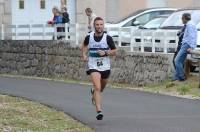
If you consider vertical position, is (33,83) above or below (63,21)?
below

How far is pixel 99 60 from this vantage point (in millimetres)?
13258

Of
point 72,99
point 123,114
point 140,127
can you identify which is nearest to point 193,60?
point 72,99

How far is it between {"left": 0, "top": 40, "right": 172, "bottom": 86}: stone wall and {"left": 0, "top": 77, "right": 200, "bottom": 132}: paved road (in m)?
1.50

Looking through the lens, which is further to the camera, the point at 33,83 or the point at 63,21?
the point at 63,21

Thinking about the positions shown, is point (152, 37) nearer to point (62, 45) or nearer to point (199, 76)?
point (199, 76)

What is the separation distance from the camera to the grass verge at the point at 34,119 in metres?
12.2

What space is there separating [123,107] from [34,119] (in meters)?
2.68

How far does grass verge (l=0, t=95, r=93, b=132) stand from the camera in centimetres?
1222

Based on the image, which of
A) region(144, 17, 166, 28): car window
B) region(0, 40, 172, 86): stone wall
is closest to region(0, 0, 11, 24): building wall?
region(0, 40, 172, 86): stone wall

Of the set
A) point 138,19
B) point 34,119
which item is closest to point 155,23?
point 138,19

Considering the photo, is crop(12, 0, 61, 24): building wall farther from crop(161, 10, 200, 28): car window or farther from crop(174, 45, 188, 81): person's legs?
crop(174, 45, 188, 81): person's legs

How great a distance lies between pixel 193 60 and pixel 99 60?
6.53m

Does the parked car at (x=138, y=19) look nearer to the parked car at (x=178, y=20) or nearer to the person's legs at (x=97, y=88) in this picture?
the parked car at (x=178, y=20)

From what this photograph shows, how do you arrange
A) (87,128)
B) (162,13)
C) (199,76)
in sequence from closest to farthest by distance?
(87,128)
(199,76)
(162,13)
